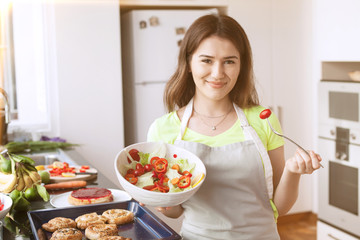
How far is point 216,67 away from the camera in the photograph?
1.60 meters

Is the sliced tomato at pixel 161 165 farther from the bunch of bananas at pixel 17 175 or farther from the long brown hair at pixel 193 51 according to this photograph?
the bunch of bananas at pixel 17 175

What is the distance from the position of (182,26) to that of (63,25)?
36.6 inches

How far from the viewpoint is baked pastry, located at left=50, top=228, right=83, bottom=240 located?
1401mm

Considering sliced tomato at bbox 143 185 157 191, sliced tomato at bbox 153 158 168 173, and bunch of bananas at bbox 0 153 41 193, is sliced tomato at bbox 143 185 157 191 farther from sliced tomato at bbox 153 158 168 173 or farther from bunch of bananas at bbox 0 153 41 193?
bunch of bananas at bbox 0 153 41 193

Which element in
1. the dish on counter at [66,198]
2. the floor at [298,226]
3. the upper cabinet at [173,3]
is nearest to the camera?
the dish on counter at [66,198]

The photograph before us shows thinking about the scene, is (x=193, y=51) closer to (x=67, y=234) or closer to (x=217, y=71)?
(x=217, y=71)

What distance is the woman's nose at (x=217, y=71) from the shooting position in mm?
1591

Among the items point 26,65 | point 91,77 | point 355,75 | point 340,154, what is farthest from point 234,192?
point 26,65

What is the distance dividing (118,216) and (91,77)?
7.30 feet

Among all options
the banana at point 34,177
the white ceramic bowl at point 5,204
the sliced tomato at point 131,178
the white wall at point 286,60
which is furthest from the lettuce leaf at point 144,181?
the white wall at point 286,60

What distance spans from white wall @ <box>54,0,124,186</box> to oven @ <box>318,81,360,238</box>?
147cm

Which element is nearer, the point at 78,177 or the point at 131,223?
the point at 131,223

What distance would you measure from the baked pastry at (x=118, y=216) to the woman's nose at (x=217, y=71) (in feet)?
1.67

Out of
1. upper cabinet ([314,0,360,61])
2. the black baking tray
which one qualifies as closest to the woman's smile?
the black baking tray
